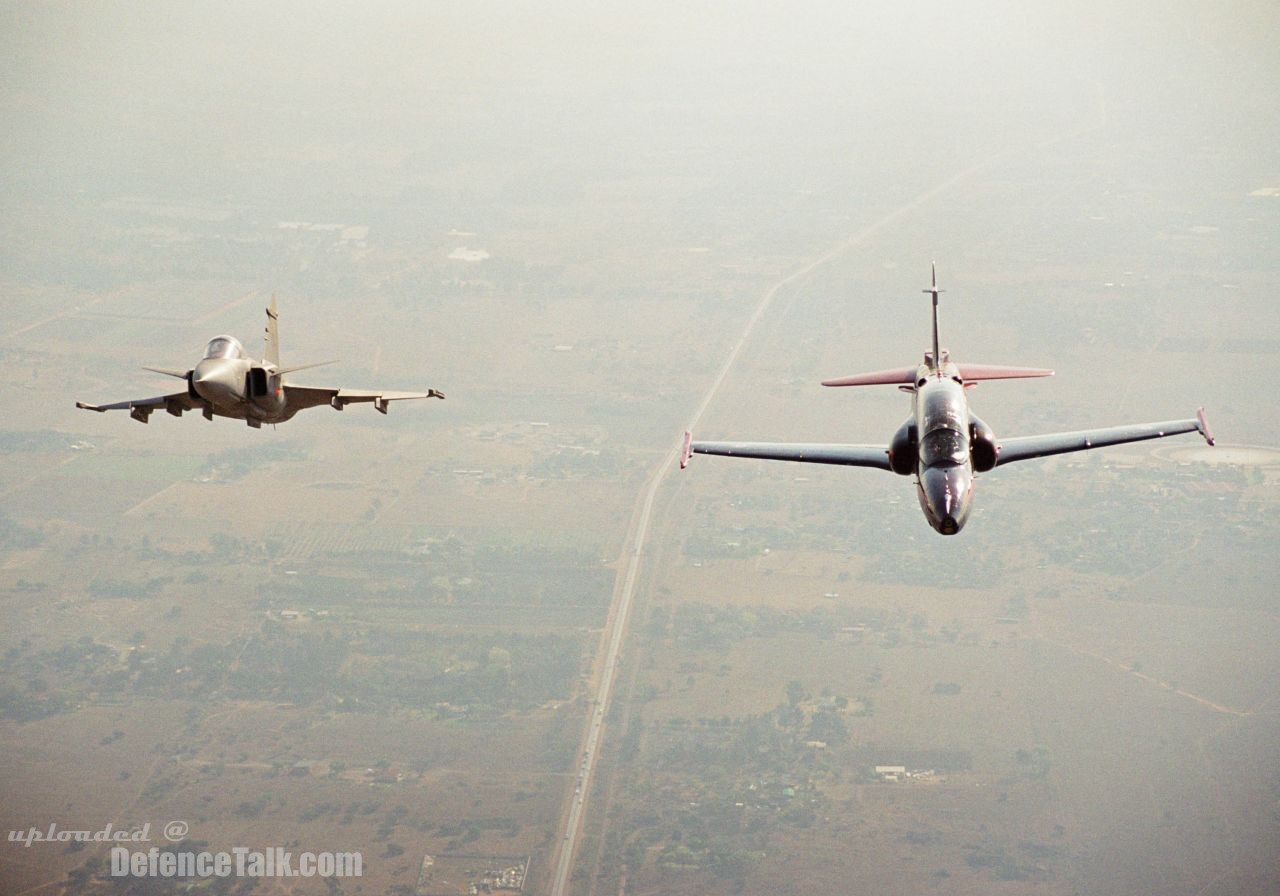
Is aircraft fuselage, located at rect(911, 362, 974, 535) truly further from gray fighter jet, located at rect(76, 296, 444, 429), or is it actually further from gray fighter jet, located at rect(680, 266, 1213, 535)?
gray fighter jet, located at rect(76, 296, 444, 429)

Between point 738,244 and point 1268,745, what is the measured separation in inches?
4775

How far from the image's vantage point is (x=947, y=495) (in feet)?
88.3

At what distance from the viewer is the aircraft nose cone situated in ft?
87.7

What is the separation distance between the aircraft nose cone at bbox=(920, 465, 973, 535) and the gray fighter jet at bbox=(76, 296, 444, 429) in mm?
11154

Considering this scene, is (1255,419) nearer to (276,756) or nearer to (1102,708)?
(1102,708)

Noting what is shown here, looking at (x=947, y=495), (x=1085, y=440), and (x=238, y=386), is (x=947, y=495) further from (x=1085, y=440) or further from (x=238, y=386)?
(x=238, y=386)

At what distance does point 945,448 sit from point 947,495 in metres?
1.27

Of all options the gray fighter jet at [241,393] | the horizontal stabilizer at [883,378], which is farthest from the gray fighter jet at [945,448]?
the gray fighter jet at [241,393]

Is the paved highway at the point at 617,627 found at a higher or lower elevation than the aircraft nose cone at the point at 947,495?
lower

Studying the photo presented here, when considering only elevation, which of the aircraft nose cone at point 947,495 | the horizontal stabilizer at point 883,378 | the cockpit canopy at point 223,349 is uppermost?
the cockpit canopy at point 223,349

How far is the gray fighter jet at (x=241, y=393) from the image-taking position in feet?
99.1

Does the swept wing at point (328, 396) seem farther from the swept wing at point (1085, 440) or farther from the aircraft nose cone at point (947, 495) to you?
the swept wing at point (1085, 440)

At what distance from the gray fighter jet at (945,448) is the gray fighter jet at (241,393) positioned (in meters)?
8.67

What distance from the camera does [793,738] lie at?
91.8 m
